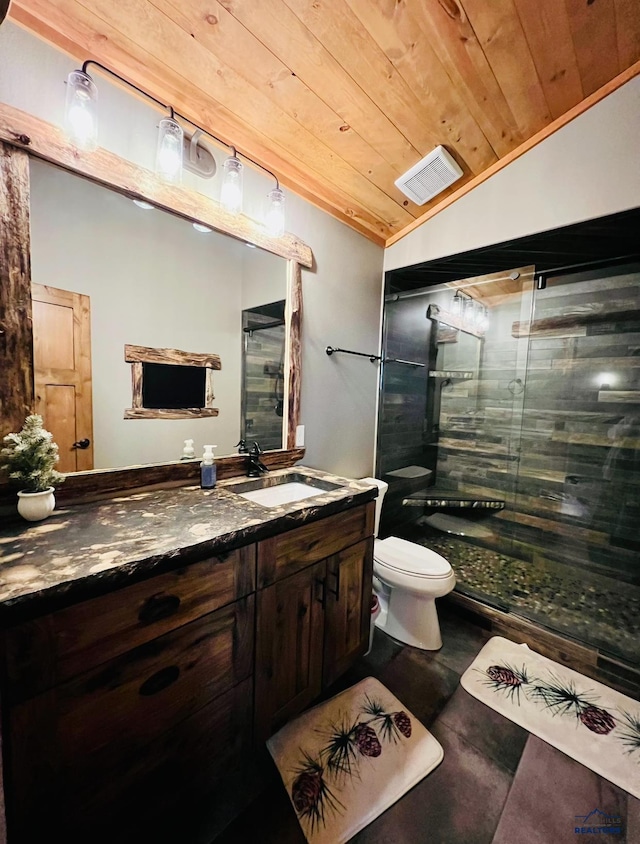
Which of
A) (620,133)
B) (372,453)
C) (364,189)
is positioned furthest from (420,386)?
(620,133)

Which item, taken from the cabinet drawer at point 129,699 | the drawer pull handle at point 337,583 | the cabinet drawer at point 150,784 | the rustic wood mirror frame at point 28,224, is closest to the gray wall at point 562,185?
the rustic wood mirror frame at point 28,224

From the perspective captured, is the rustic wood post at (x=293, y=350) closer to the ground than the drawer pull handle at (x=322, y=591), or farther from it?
farther from it

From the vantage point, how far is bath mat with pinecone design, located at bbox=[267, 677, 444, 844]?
1.08m

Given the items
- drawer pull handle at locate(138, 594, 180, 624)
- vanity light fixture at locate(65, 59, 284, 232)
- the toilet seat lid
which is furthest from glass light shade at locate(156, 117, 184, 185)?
the toilet seat lid

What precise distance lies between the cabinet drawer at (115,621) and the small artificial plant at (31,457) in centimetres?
47

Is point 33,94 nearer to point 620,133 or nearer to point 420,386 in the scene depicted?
point 620,133

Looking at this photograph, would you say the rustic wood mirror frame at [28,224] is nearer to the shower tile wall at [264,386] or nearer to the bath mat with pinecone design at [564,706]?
the shower tile wall at [264,386]

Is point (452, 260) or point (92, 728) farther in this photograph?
point (452, 260)

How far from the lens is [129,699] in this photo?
801mm

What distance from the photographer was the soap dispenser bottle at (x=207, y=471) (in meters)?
1.40

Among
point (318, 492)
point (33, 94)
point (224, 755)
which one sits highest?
point (33, 94)

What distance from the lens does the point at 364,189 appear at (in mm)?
1821

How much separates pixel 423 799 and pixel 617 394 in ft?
8.09

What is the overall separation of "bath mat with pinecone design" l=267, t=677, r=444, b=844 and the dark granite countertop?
3.00 feet
